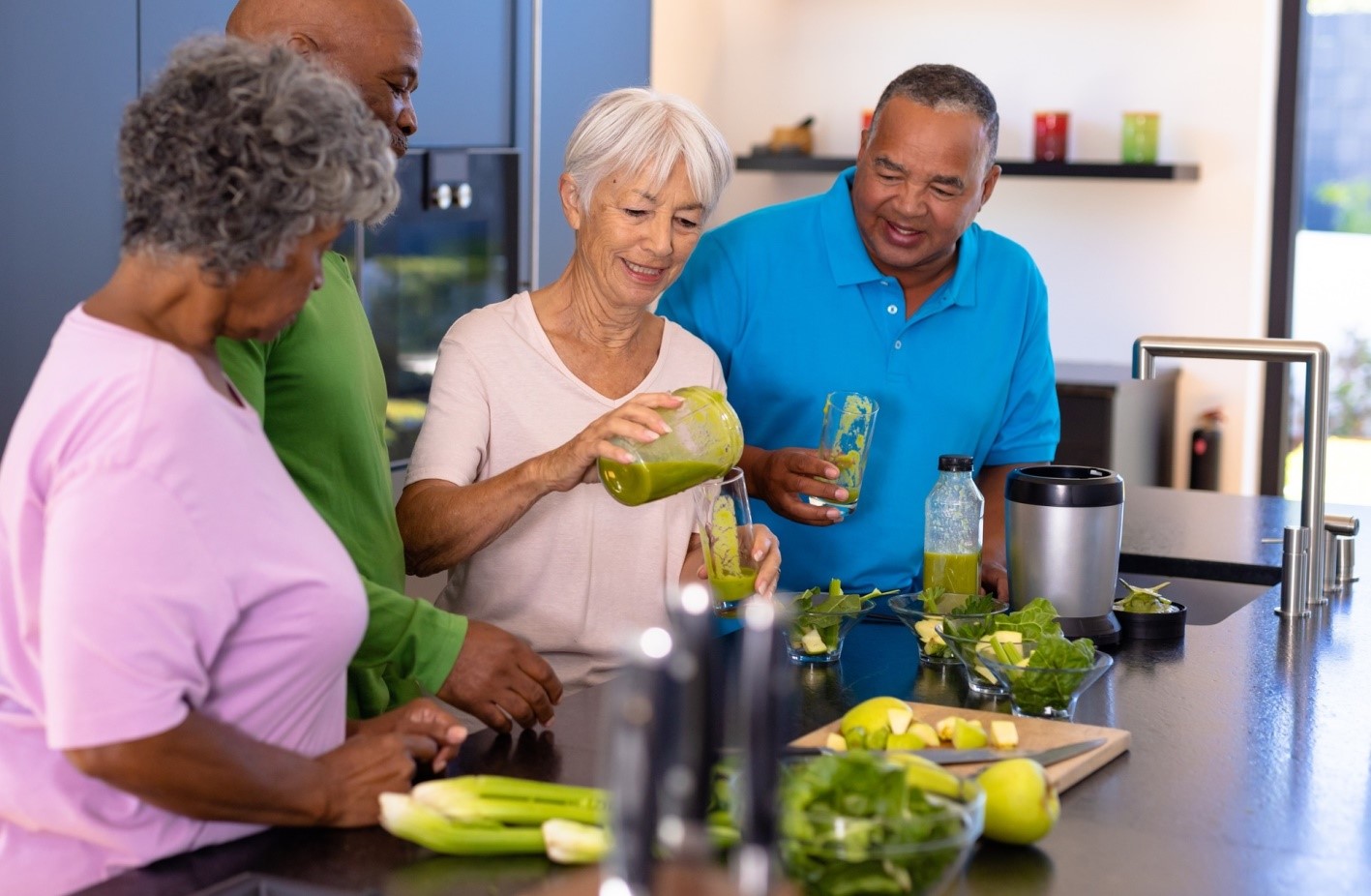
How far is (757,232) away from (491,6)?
1.92 metres

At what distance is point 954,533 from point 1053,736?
539 mm

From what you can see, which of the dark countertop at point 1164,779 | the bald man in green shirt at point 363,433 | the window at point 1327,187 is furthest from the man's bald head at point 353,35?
the window at point 1327,187

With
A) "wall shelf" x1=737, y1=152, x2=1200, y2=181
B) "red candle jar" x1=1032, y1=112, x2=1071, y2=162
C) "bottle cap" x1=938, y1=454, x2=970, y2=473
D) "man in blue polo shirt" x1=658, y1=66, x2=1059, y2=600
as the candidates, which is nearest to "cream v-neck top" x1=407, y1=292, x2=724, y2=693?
"bottle cap" x1=938, y1=454, x2=970, y2=473

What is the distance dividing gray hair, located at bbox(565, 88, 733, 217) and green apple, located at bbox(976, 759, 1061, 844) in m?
0.97

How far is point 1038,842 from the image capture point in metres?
1.40

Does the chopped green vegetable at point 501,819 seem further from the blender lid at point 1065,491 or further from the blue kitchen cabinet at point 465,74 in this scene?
the blue kitchen cabinet at point 465,74

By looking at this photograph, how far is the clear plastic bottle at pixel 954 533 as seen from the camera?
2143 millimetres

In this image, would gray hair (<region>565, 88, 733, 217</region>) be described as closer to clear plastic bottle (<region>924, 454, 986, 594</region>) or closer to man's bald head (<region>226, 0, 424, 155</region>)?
man's bald head (<region>226, 0, 424, 155</region>)

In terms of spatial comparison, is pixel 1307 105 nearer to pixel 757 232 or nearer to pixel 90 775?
pixel 757 232

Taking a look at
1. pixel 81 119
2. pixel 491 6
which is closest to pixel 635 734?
pixel 81 119

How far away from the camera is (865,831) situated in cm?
111

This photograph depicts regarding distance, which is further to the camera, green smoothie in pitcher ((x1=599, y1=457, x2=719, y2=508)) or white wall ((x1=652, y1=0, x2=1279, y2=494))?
white wall ((x1=652, y1=0, x2=1279, y2=494))

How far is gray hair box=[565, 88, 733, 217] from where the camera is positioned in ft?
6.67

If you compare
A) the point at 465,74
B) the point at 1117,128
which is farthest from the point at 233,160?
the point at 1117,128
